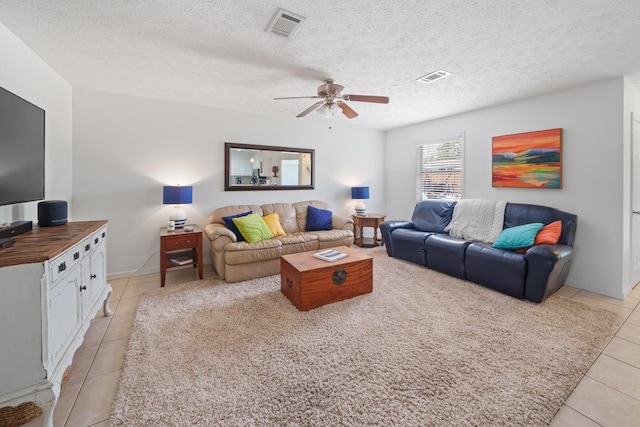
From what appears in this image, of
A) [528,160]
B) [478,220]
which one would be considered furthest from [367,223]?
[528,160]

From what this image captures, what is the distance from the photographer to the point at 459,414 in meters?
1.46

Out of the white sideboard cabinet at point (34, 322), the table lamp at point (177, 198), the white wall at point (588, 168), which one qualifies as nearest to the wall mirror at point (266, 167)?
the table lamp at point (177, 198)

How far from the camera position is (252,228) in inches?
144

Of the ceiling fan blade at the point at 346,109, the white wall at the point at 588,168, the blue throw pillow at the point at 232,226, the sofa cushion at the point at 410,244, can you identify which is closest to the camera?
the white wall at the point at 588,168

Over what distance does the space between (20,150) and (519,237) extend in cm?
462

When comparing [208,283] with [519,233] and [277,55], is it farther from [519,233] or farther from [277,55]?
[519,233]

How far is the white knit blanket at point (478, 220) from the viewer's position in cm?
363

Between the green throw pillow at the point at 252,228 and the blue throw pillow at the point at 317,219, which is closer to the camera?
the green throw pillow at the point at 252,228

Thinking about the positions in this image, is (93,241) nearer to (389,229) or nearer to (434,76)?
(434,76)

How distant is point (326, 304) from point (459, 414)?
1485 mm

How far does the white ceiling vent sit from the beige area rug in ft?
8.14

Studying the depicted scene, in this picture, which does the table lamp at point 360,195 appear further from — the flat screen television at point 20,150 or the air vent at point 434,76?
the flat screen television at point 20,150

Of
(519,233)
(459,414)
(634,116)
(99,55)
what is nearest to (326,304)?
(459,414)

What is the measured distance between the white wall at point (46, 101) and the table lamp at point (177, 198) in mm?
1044
